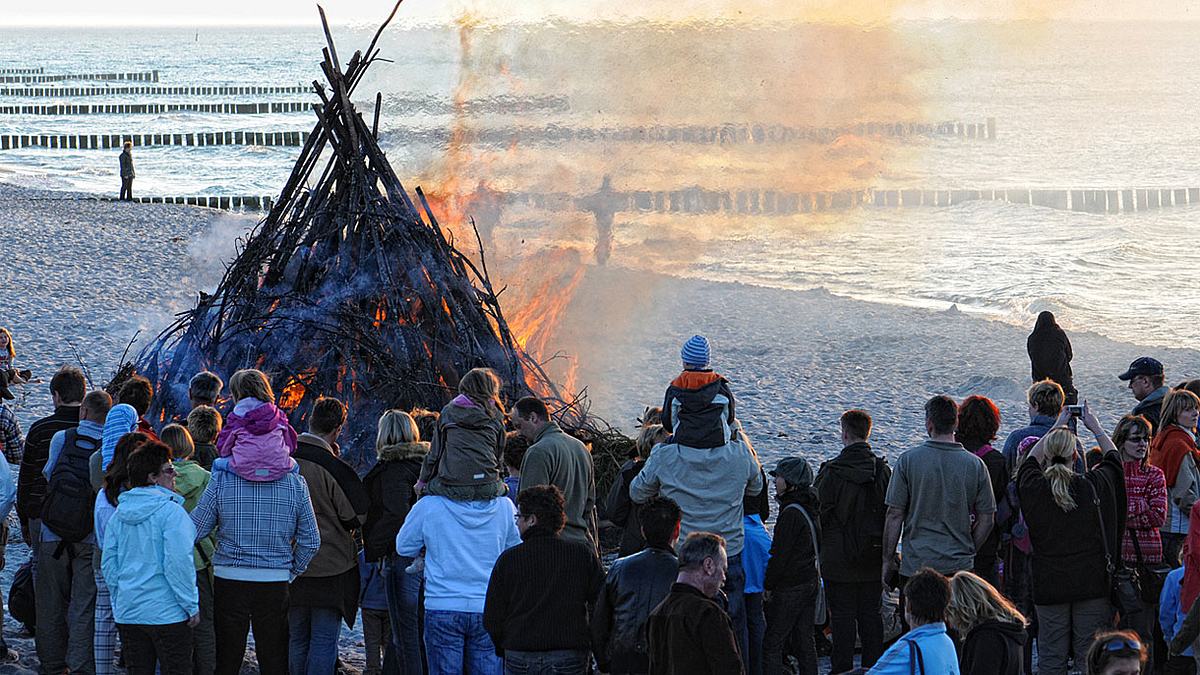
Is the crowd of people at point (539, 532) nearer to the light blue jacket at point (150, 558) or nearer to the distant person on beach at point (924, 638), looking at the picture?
the light blue jacket at point (150, 558)

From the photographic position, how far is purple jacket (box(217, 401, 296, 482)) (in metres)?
6.93

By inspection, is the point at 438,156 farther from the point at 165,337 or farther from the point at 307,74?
the point at 307,74

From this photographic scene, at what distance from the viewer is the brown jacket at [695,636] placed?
5.51 metres

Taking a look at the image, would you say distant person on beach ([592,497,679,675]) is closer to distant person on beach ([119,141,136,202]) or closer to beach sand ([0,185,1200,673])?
beach sand ([0,185,1200,673])

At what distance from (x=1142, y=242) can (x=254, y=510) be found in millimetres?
38329

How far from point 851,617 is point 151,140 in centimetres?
6333

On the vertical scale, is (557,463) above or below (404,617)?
above

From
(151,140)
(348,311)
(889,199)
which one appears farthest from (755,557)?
(151,140)

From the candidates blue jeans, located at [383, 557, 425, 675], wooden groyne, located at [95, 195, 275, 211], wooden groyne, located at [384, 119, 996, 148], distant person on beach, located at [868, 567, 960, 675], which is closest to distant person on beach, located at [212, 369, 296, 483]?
blue jeans, located at [383, 557, 425, 675]

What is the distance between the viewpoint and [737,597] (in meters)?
7.32

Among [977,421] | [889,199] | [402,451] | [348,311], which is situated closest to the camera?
[402,451]

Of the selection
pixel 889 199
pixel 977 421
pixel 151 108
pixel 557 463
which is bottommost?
pixel 557 463

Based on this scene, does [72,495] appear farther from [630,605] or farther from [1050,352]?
[1050,352]

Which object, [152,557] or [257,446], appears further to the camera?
[257,446]
